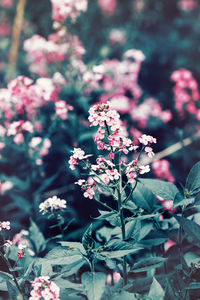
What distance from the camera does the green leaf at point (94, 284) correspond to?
0.80 meters

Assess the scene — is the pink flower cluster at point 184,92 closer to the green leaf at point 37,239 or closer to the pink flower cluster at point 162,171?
the pink flower cluster at point 162,171

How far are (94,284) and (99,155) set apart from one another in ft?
1.14

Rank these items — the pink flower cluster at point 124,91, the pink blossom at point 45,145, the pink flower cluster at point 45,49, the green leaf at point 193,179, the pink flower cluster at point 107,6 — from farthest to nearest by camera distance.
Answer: the pink flower cluster at point 107,6 < the pink flower cluster at point 124,91 < the pink flower cluster at point 45,49 < the pink blossom at point 45,145 < the green leaf at point 193,179

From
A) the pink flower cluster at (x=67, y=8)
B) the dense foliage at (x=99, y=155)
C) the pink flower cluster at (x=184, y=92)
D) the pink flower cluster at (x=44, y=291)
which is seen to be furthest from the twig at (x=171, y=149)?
the pink flower cluster at (x=44, y=291)

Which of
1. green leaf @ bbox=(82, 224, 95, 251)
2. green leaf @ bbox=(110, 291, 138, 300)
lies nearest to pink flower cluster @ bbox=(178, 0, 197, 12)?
green leaf @ bbox=(82, 224, 95, 251)

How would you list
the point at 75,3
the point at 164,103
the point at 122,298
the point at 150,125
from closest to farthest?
the point at 122,298
the point at 75,3
the point at 150,125
the point at 164,103

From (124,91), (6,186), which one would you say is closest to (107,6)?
(124,91)

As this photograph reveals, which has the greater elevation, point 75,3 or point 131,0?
point 131,0

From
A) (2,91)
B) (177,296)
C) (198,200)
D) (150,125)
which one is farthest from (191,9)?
(177,296)

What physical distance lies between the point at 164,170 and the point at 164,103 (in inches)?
47.3

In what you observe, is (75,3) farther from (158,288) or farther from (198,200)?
(158,288)

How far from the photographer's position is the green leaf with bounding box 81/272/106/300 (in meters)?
0.80

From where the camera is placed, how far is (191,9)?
10.8ft

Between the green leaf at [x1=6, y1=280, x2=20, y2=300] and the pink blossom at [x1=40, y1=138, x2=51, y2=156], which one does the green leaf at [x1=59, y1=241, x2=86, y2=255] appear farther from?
the pink blossom at [x1=40, y1=138, x2=51, y2=156]
